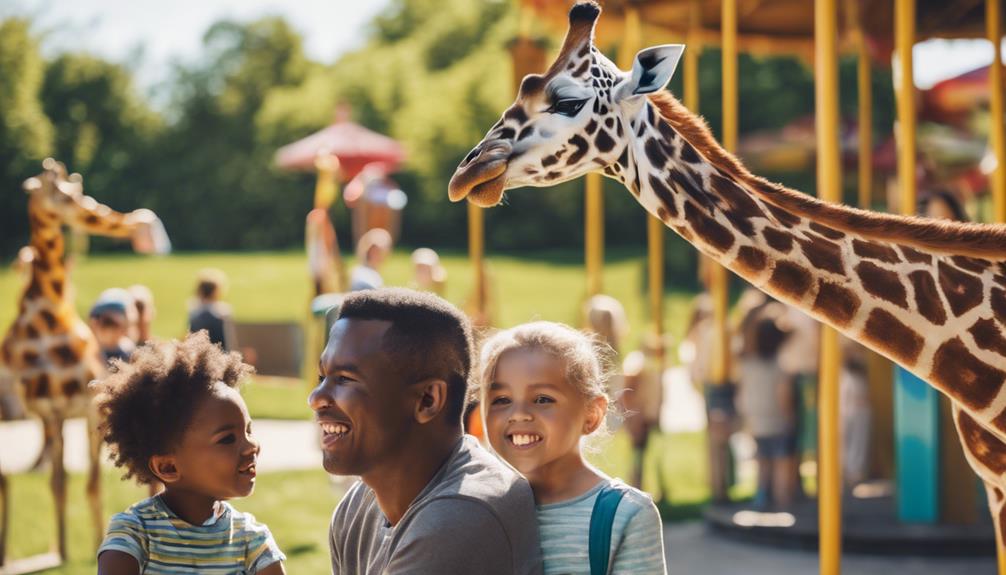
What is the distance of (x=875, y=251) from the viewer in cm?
348

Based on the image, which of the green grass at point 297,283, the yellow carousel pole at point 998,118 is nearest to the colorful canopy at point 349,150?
the green grass at point 297,283

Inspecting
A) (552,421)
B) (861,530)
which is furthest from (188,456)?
(861,530)

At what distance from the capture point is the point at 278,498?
8.54 m

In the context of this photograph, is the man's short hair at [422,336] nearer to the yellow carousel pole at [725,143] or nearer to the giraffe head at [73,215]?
the giraffe head at [73,215]

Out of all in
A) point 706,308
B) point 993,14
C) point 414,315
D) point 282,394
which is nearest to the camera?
point 414,315

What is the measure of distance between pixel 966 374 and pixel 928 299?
9.4 inches

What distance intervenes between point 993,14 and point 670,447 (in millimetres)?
6000

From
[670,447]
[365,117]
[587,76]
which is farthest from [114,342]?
[365,117]

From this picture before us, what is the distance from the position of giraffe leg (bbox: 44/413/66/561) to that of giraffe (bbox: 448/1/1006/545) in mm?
4017

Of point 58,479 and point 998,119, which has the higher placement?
point 998,119

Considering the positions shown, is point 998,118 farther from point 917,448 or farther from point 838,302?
point 838,302

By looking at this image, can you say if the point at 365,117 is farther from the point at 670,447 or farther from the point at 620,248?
the point at 670,447

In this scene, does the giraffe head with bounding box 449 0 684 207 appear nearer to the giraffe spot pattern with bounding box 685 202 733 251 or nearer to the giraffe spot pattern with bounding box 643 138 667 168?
the giraffe spot pattern with bounding box 643 138 667 168

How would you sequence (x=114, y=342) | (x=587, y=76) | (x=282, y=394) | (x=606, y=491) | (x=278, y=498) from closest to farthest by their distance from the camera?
(x=606, y=491)
(x=587, y=76)
(x=114, y=342)
(x=278, y=498)
(x=282, y=394)
